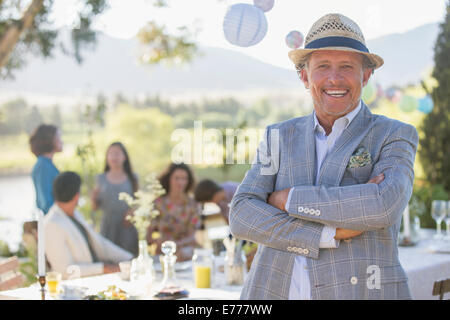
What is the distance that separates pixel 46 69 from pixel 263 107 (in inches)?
140

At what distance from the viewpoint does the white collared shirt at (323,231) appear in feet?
4.69

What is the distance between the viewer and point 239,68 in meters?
9.05

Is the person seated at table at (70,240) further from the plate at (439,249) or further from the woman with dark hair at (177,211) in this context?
the plate at (439,249)

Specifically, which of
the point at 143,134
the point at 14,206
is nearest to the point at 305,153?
the point at 14,206

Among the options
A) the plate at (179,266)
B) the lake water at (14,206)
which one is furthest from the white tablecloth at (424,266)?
the lake water at (14,206)

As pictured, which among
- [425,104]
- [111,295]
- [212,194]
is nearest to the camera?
[111,295]

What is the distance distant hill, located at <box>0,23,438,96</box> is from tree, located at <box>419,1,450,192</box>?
0.24 meters

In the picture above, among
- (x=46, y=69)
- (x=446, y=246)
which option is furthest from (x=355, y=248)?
(x=46, y=69)

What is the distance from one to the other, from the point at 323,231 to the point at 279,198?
15 centimetres

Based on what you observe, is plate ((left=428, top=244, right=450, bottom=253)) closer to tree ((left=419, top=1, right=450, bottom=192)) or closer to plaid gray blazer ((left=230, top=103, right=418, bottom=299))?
plaid gray blazer ((left=230, top=103, right=418, bottom=299))

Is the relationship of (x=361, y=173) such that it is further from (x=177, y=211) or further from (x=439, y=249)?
(x=177, y=211)

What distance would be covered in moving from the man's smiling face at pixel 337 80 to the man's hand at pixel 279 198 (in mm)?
234

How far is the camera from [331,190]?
143 cm

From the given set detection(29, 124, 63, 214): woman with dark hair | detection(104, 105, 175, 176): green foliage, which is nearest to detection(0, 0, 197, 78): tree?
detection(29, 124, 63, 214): woman with dark hair
